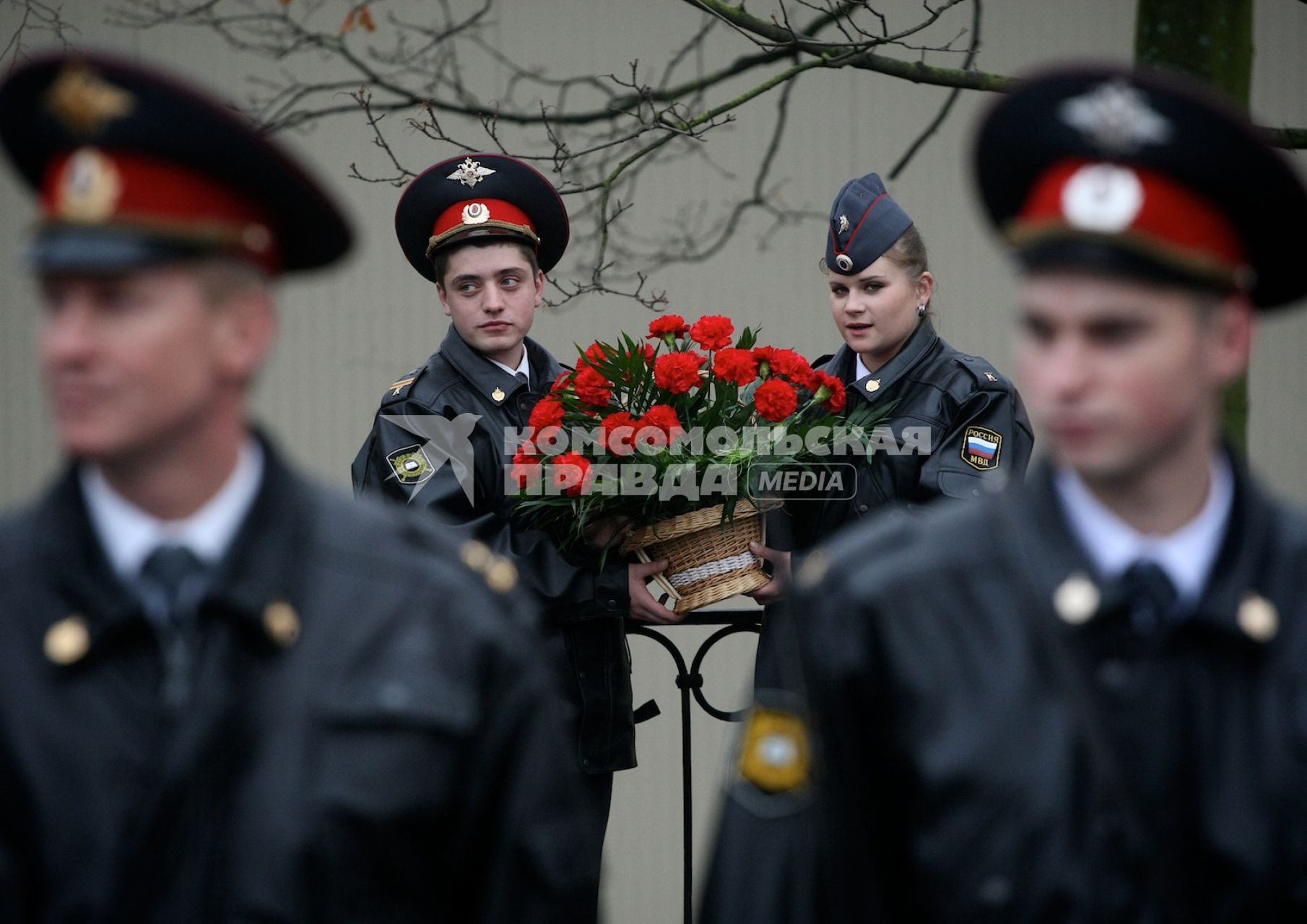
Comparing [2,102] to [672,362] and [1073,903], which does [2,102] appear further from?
[672,362]

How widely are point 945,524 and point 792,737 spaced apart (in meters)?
0.40

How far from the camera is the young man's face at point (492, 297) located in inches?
214

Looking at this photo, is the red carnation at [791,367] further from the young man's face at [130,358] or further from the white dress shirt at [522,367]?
the young man's face at [130,358]

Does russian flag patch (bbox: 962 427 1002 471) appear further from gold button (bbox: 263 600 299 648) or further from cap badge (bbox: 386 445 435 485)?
gold button (bbox: 263 600 299 648)

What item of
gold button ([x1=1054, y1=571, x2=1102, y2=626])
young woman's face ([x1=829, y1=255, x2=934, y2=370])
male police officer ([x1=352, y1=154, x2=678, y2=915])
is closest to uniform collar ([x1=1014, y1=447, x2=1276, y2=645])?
gold button ([x1=1054, y1=571, x2=1102, y2=626])

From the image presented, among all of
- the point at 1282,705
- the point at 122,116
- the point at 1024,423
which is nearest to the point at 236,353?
the point at 122,116

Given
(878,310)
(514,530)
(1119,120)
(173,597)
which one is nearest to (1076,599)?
(1119,120)

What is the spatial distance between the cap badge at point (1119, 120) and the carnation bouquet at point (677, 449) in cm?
247

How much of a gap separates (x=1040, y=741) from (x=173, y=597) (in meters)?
1.21

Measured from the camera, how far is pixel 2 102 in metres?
2.34

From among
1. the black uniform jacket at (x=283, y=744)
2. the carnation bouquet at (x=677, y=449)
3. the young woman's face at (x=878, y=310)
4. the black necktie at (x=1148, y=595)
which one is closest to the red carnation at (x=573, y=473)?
the carnation bouquet at (x=677, y=449)

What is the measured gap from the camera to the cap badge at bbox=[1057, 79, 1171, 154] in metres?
2.28

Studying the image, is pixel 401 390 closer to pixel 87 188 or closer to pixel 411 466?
pixel 411 466

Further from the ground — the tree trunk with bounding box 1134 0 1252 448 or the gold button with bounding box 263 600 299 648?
the tree trunk with bounding box 1134 0 1252 448
